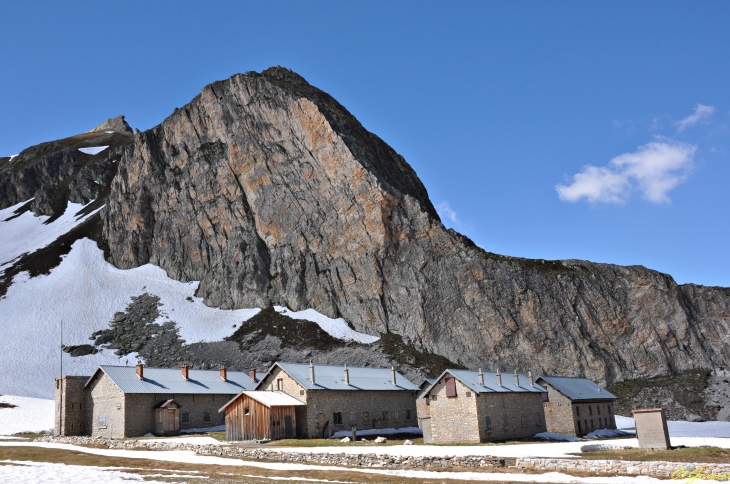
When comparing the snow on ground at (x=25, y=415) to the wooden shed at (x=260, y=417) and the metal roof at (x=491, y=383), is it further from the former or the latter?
the metal roof at (x=491, y=383)

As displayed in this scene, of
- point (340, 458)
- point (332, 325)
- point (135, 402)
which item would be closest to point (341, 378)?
point (135, 402)

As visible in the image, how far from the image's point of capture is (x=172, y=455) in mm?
39375

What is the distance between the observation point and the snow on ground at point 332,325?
98.6 m

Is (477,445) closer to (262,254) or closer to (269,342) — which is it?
(269,342)

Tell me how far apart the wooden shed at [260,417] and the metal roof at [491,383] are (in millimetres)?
11478

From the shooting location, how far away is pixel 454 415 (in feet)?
167

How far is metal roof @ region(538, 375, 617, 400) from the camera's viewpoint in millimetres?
59906

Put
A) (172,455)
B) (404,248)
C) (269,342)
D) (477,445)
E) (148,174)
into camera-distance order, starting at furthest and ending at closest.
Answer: (148,174)
(404,248)
(269,342)
(477,445)
(172,455)

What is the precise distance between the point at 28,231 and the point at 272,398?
11902 centimetres

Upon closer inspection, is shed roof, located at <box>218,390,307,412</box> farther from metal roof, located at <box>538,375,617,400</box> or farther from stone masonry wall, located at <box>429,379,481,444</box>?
metal roof, located at <box>538,375,617,400</box>

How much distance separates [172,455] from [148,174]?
4135 inches

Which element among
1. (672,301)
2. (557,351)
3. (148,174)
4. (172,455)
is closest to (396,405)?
(172,455)

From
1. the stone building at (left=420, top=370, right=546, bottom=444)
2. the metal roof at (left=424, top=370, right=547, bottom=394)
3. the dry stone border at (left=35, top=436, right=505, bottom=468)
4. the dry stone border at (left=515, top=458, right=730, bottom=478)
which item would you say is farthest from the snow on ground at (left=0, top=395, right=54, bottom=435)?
the dry stone border at (left=515, top=458, right=730, bottom=478)

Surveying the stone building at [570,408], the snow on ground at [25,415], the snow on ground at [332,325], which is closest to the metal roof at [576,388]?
the stone building at [570,408]
